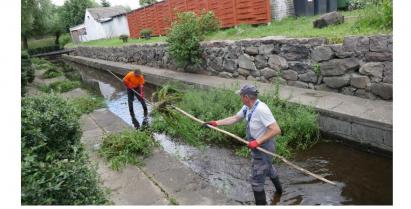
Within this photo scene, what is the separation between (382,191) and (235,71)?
6648 millimetres

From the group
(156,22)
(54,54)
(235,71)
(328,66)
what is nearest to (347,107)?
(328,66)

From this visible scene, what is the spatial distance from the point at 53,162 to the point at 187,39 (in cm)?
905

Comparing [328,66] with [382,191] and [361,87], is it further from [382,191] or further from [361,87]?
[382,191]

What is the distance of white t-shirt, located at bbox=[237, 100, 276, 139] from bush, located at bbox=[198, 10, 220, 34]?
8.94m

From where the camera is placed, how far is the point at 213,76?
1195cm

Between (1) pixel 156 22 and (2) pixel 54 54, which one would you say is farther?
(2) pixel 54 54

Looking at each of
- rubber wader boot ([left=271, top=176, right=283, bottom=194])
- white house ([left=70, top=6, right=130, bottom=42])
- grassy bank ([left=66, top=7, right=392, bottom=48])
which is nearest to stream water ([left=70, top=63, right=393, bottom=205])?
rubber wader boot ([left=271, top=176, right=283, bottom=194])

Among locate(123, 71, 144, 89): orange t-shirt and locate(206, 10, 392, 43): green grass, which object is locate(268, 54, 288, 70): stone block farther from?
locate(123, 71, 144, 89): orange t-shirt

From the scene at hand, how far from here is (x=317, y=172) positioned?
567cm

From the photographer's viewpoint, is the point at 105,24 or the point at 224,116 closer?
the point at 224,116

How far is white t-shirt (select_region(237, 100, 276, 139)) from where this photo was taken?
4367mm

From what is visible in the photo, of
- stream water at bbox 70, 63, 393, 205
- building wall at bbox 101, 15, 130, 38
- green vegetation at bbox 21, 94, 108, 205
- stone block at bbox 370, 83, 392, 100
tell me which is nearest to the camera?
green vegetation at bbox 21, 94, 108, 205

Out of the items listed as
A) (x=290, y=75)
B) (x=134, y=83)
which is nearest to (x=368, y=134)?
(x=290, y=75)

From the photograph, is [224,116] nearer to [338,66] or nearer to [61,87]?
[338,66]
